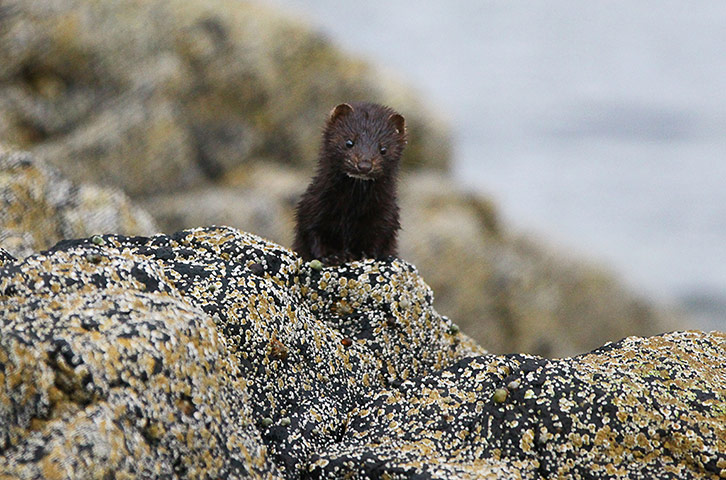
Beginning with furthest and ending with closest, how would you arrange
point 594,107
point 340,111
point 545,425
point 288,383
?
point 594,107 < point 340,111 < point 288,383 < point 545,425

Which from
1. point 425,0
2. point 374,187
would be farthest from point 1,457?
point 425,0

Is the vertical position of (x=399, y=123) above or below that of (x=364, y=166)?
above

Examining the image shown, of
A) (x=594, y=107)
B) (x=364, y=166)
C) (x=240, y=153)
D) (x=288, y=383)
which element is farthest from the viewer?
(x=594, y=107)

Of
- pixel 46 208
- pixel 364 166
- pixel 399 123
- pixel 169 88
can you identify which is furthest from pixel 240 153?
pixel 364 166

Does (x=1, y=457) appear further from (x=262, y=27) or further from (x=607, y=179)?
(x=607, y=179)

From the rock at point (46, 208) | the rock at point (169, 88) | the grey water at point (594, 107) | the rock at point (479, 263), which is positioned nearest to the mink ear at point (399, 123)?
the rock at point (46, 208)

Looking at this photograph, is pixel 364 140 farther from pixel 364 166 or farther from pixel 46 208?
pixel 46 208

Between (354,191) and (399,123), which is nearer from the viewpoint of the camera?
(354,191)
